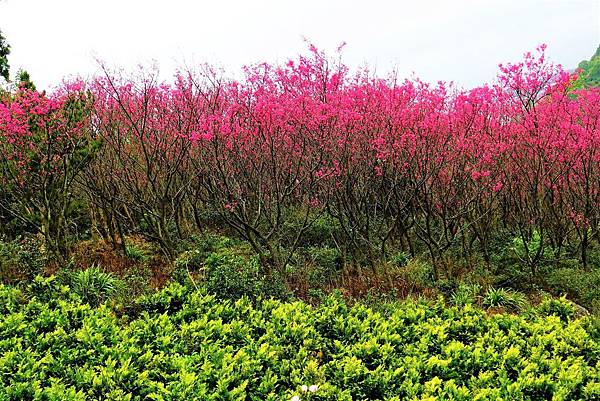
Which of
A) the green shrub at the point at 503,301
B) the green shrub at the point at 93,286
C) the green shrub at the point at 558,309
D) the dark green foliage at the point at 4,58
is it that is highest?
the dark green foliage at the point at 4,58

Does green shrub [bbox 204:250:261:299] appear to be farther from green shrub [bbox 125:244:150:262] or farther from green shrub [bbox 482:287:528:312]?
green shrub [bbox 482:287:528:312]

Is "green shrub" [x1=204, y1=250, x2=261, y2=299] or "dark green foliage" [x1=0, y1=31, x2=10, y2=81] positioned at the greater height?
"dark green foliage" [x1=0, y1=31, x2=10, y2=81]

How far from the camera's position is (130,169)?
11352mm

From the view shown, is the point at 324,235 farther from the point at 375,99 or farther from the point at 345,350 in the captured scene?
the point at 345,350

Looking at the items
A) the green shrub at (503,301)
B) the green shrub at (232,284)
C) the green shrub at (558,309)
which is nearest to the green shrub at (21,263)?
the green shrub at (232,284)

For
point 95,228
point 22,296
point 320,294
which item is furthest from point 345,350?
point 95,228

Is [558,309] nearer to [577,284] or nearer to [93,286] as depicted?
[577,284]

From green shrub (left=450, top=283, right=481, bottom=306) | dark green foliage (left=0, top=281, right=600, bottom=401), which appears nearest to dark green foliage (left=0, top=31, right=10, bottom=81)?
dark green foliage (left=0, top=281, right=600, bottom=401)

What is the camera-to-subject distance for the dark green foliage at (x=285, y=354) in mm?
4270

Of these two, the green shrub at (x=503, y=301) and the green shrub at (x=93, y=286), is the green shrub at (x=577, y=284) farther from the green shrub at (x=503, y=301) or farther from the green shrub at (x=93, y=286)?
the green shrub at (x=93, y=286)

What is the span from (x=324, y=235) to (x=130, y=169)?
587cm

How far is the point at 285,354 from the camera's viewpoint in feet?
16.9

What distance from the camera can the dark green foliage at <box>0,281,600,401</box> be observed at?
427 centimetres

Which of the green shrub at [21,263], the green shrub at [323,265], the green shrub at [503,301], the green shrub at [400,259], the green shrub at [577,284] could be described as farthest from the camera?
the green shrub at [400,259]
